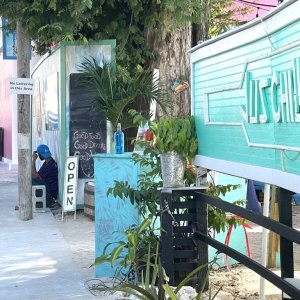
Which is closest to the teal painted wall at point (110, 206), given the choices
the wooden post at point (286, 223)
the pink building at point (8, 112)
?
the wooden post at point (286, 223)

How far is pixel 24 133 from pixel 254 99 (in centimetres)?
816

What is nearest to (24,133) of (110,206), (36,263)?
(36,263)

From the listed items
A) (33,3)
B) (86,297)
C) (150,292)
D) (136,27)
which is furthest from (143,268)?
(136,27)

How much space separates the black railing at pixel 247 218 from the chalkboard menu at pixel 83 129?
6.81 m

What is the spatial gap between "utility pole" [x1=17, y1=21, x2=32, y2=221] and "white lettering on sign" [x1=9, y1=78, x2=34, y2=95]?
0.87ft

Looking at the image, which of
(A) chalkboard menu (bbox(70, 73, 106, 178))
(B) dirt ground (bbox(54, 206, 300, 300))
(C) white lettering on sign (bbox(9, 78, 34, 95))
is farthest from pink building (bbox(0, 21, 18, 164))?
(B) dirt ground (bbox(54, 206, 300, 300))

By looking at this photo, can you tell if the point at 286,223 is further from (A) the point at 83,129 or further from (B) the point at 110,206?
(A) the point at 83,129

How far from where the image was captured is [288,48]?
3508 millimetres

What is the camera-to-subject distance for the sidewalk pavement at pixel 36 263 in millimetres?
6660

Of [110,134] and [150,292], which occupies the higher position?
[110,134]

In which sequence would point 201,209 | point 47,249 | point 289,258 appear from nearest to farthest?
1. point 289,258
2. point 201,209
3. point 47,249

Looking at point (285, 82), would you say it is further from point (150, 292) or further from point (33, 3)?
point (33, 3)

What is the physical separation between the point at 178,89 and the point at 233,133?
631cm

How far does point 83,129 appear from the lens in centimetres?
1244
